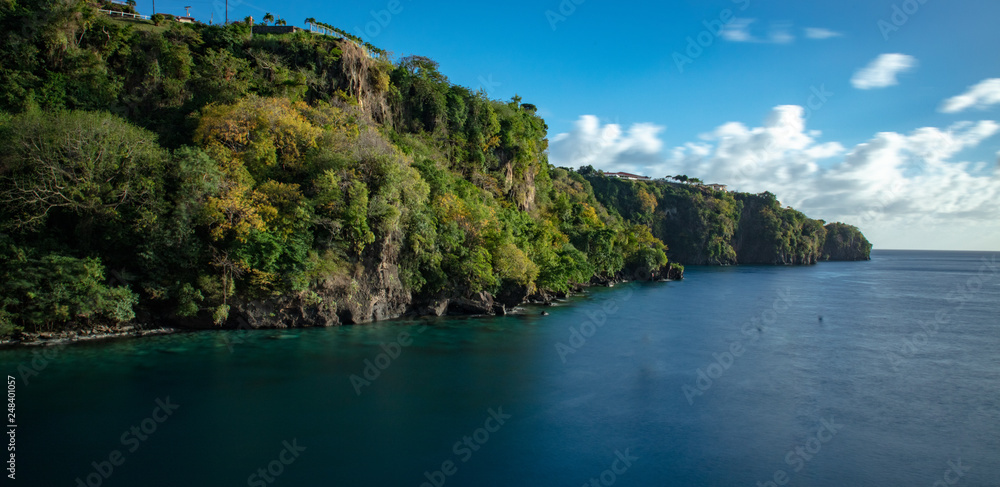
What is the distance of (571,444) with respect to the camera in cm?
1537

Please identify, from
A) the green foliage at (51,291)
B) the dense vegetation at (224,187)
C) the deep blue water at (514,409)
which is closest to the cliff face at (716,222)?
the dense vegetation at (224,187)

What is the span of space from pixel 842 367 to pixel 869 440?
9.37 metres

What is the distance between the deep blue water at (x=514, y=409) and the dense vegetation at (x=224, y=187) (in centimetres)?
266

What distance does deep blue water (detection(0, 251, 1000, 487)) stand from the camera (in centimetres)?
1358

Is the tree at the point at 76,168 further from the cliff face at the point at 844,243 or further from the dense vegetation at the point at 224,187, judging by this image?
the cliff face at the point at 844,243

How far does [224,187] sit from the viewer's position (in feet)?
83.1

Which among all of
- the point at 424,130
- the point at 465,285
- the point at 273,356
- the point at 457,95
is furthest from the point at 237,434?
the point at 457,95

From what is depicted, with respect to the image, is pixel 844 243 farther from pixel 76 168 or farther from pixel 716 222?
pixel 76 168

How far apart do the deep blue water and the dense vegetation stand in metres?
2.66

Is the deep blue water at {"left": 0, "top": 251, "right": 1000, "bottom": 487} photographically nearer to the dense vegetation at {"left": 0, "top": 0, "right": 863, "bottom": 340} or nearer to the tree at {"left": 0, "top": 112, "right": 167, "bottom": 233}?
the dense vegetation at {"left": 0, "top": 0, "right": 863, "bottom": 340}

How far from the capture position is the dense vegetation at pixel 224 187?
75.2ft

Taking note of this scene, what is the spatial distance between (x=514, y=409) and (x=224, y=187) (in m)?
17.6

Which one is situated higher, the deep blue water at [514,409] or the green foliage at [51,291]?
the green foliage at [51,291]

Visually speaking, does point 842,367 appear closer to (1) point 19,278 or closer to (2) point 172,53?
(1) point 19,278
